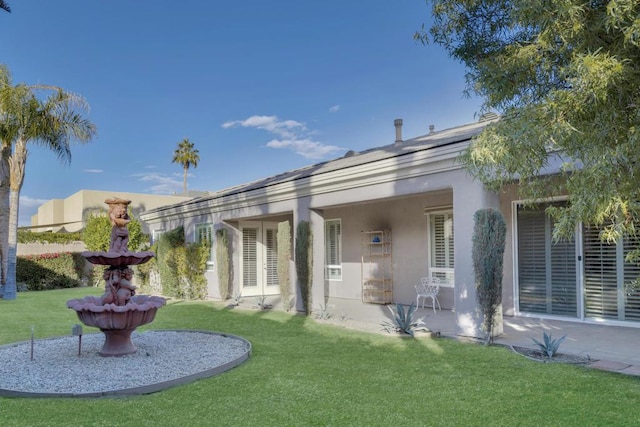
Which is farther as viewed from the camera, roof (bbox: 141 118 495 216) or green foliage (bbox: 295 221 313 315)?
green foliage (bbox: 295 221 313 315)

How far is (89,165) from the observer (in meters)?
28.3

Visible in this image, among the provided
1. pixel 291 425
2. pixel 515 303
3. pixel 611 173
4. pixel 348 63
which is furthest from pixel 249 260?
pixel 611 173

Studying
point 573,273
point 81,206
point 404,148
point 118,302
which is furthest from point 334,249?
point 81,206

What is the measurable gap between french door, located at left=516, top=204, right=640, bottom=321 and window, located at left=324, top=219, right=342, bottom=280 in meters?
6.52

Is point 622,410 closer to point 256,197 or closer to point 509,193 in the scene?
point 509,193

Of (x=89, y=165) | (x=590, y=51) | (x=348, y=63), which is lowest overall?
(x=590, y=51)

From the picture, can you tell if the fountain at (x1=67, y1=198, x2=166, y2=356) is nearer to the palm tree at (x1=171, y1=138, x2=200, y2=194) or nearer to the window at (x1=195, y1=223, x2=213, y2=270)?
the window at (x1=195, y1=223, x2=213, y2=270)

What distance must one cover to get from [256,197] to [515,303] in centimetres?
826

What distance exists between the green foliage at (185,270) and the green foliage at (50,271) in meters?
7.88

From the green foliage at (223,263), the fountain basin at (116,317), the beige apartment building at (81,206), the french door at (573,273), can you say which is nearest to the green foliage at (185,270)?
the green foliage at (223,263)

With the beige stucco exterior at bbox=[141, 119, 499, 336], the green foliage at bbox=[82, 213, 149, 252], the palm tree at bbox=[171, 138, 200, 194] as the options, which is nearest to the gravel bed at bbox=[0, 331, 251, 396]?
the beige stucco exterior at bbox=[141, 119, 499, 336]

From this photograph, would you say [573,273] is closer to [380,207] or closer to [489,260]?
[489,260]

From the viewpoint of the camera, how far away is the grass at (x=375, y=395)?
4.68 metres

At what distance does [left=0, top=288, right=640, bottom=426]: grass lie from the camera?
15.4ft
